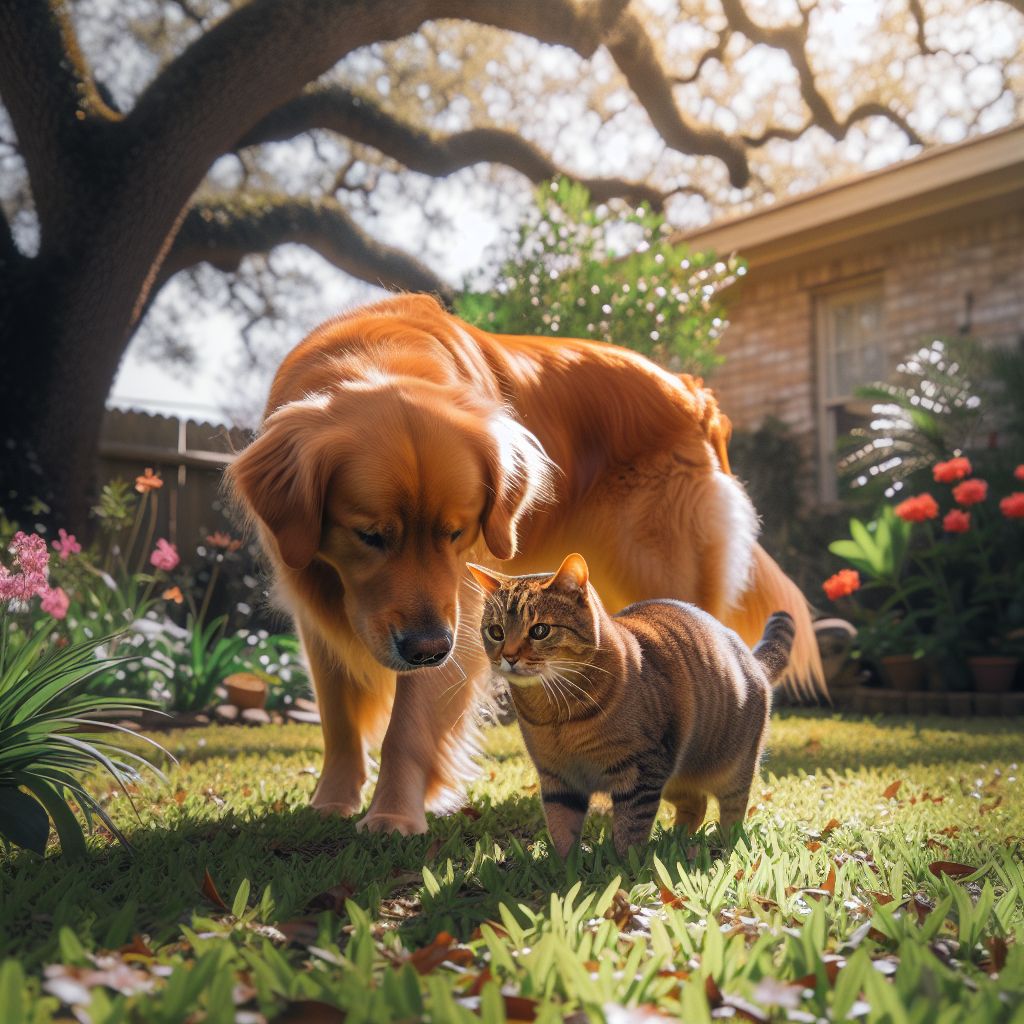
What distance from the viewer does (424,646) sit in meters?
3.22

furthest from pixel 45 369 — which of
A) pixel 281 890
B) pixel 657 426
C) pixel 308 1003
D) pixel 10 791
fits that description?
pixel 308 1003

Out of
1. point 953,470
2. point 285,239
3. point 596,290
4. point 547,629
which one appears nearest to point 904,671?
point 953,470

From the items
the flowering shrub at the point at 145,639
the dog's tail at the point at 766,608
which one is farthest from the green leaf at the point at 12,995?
the flowering shrub at the point at 145,639

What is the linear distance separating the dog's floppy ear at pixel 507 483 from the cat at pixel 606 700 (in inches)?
13.4

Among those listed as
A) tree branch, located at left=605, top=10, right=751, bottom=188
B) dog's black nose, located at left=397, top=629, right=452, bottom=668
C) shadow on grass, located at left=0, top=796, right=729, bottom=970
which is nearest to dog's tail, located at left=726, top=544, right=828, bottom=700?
shadow on grass, located at left=0, top=796, right=729, bottom=970

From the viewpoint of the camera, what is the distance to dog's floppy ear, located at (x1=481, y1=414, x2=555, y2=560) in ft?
12.0

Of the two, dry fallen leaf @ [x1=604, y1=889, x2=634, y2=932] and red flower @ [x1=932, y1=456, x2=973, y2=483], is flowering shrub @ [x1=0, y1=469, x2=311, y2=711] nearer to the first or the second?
dry fallen leaf @ [x1=604, y1=889, x2=634, y2=932]

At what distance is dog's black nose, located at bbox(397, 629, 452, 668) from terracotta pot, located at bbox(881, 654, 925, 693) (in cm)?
670

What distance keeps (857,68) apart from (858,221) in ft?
26.9

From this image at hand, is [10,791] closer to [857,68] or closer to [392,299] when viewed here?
[392,299]

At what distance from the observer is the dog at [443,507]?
11.1ft

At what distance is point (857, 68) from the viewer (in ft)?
59.8

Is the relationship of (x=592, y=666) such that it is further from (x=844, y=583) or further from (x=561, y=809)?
(x=844, y=583)

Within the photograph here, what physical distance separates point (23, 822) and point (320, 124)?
42.2ft
